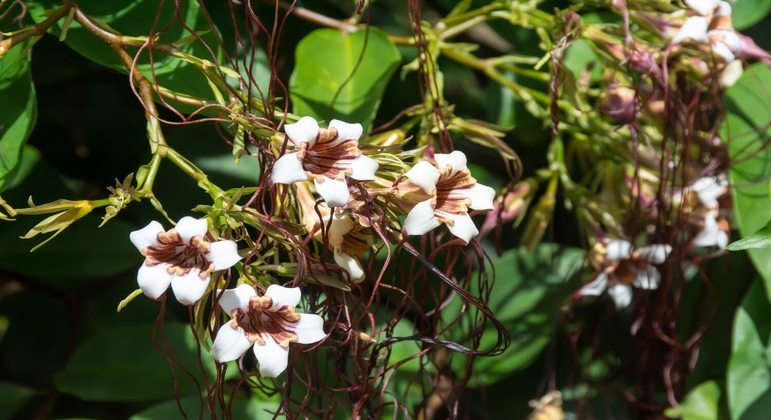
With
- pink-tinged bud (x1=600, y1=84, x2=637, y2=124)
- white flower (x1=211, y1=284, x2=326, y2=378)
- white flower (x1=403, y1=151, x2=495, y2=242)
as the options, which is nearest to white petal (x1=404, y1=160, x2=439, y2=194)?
white flower (x1=403, y1=151, x2=495, y2=242)

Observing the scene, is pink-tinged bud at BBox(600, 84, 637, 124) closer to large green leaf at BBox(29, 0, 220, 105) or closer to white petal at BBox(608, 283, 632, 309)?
white petal at BBox(608, 283, 632, 309)

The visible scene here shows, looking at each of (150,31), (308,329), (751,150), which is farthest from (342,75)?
(751,150)

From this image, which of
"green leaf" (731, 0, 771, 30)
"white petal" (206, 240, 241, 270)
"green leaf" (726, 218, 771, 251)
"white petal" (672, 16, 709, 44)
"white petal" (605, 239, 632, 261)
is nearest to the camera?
"white petal" (206, 240, 241, 270)

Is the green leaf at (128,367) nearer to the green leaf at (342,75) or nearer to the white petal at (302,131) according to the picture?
the green leaf at (342,75)

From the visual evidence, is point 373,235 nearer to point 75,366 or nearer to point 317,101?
point 317,101

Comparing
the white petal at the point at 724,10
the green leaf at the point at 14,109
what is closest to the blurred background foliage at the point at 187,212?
the green leaf at the point at 14,109

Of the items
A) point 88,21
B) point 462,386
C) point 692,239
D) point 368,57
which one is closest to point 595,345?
point 692,239

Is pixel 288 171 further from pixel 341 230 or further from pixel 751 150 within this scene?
pixel 751 150
